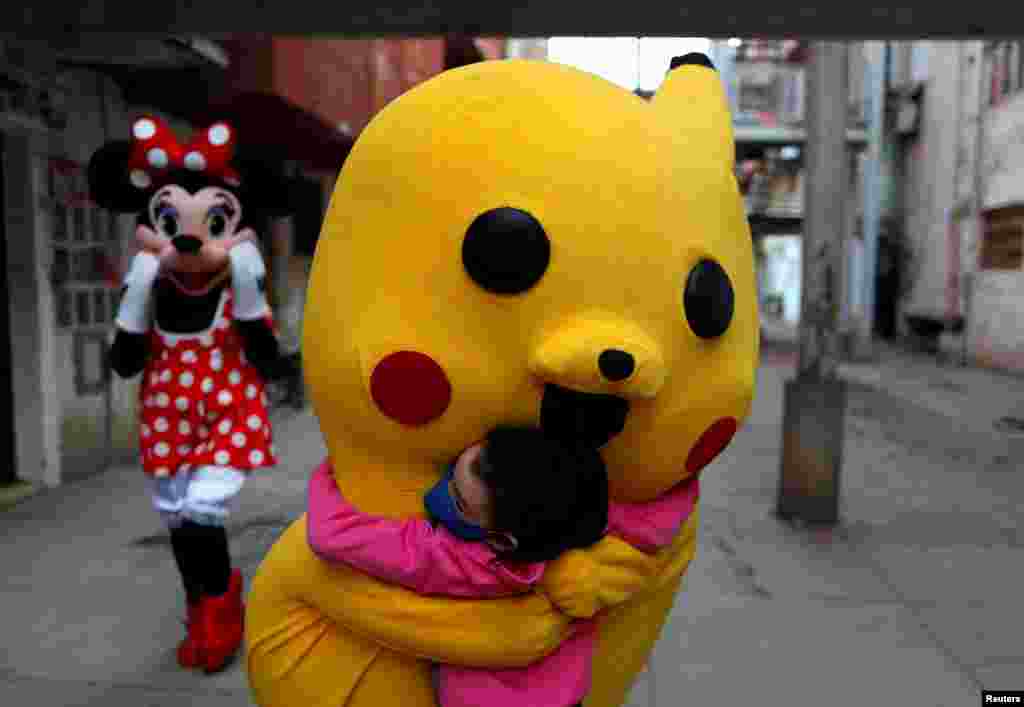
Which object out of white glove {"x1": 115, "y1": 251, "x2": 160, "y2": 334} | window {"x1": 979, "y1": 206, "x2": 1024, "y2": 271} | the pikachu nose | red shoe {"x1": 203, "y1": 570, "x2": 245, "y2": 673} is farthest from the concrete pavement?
window {"x1": 979, "y1": 206, "x2": 1024, "y2": 271}

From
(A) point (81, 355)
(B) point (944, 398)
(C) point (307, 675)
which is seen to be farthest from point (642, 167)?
(B) point (944, 398)

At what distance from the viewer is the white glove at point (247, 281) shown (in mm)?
3062

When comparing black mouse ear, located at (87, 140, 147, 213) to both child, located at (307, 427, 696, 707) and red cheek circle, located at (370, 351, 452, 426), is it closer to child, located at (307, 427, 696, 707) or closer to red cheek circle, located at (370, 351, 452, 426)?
child, located at (307, 427, 696, 707)

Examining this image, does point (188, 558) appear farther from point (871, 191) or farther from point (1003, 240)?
point (871, 191)

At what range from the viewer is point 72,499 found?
5.69 metres

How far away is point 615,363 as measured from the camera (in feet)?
4.82

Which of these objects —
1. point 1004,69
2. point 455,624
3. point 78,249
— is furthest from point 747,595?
point 1004,69

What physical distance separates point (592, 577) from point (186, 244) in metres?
1.90

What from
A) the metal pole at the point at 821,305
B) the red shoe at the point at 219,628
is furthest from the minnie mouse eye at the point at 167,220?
the metal pole at the point at 821,305

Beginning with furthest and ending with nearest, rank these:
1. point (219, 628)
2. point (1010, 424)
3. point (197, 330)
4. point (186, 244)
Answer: point (1010, 424), point (219, 628), point (197, 330), point (186, 244)

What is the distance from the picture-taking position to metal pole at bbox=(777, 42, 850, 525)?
5.21 m

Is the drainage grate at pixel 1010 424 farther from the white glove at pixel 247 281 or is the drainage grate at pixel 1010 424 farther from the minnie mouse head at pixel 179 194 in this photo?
the minnie mouse head at pixel 179 194

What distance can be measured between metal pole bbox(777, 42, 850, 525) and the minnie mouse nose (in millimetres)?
3660

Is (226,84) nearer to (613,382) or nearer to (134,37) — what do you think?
(134,37)
